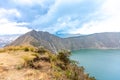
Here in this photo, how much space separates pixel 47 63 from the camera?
14.1 meters

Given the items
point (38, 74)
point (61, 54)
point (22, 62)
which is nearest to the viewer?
point (38, 74)

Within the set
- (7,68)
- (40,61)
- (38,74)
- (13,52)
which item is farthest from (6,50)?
(38,74)

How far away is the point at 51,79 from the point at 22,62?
10.3 ft

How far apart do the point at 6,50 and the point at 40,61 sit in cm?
435

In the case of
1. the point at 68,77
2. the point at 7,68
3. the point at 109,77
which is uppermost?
the point at 7,68

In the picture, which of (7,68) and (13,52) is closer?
(7,68)

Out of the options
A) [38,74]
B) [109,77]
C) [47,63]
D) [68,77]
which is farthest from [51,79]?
[109,77]

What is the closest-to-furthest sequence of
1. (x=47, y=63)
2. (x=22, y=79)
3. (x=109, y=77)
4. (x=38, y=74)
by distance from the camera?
(x=22, y=79)
(x=38, y=74)
(x=47, y=63)
(x=109, y=77)

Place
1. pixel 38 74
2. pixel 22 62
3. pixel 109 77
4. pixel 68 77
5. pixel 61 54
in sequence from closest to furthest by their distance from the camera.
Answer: pixel 38 74 < pixel 68 77 < pixel 22 62 < pixel 61 54 < pixel 109 77

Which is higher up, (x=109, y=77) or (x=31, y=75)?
(x=31, y=75)

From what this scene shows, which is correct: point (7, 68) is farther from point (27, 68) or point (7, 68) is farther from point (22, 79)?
point (22, 79)

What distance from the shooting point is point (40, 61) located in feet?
46.4

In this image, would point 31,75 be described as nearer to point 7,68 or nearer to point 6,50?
point 7,68

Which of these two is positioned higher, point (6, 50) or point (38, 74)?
point (6, 50)
